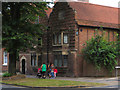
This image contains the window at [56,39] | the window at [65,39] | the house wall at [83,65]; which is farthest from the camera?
the window at [56,39]

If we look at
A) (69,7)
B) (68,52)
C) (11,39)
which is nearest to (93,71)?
(68,52)

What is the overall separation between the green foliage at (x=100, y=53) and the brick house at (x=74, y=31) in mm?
1048

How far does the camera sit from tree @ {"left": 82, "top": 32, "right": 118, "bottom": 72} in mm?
24688

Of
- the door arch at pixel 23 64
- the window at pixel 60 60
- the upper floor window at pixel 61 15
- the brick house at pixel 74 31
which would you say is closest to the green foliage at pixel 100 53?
the brick house at pixel 74 31

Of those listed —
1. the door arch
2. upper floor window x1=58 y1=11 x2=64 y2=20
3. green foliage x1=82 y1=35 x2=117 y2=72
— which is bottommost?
the door arch

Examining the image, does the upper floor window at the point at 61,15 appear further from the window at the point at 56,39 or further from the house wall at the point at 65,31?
the window at the point at 56,39

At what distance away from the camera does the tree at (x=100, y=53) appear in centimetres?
2469

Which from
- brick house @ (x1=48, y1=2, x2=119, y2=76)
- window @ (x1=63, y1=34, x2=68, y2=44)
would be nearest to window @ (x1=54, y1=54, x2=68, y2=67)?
brick house @ (x1=48, y1=2, x2=119, y2=76)

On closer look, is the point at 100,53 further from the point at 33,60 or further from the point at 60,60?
the point at 33,60

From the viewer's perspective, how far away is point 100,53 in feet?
81.0

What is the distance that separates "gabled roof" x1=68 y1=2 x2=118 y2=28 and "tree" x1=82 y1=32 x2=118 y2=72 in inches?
124

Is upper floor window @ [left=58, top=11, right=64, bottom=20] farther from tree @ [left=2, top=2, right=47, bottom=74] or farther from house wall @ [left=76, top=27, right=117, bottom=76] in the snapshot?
tree @ [left=2, top=2, right=47, bottom=74]

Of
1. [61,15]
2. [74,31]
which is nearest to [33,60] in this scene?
[61,15]

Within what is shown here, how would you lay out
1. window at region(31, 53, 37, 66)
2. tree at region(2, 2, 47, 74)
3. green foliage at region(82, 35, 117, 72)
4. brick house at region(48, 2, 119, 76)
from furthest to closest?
window at region(31, 53, 37, 66) → brick house at region(48, 2, 119, 76) → green foliage at region(82, 35, 117, 72) → tree at region(2, 2, 47, 74)
